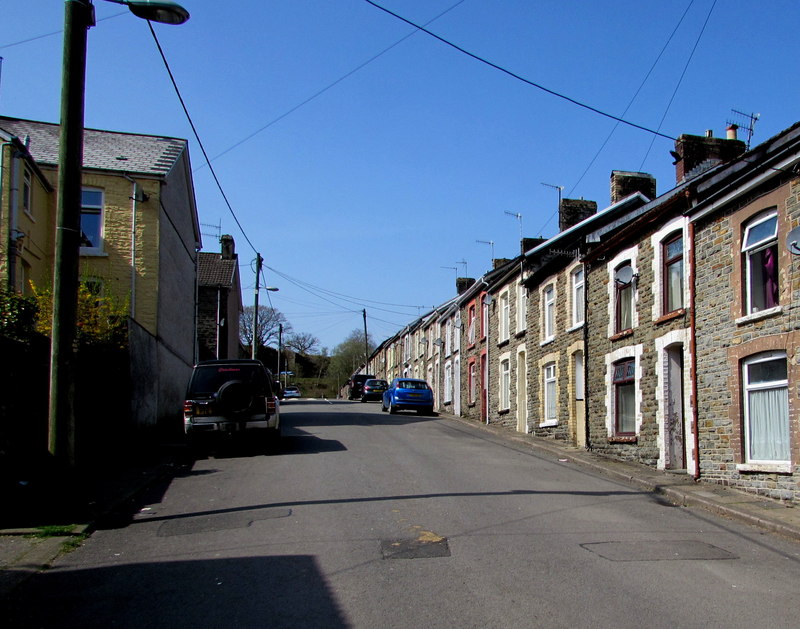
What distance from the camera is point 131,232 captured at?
70.6ft

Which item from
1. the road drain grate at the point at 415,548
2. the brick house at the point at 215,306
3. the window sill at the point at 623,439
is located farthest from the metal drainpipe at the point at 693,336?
the brick house at the point at 215,306

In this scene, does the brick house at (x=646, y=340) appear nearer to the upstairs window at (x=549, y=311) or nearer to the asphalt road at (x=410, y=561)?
the asphalt road at (x=410, y=561)

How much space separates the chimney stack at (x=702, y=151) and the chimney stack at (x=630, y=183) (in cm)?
542

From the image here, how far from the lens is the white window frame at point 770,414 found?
1163 centimetres

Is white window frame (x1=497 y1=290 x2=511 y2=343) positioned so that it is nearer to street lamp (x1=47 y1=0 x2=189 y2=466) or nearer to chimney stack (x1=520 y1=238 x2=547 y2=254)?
chimney stack (x1=520 y1=238 x2=547 y2=254)

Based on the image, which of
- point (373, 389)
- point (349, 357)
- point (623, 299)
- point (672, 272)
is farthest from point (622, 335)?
point (349, 357)

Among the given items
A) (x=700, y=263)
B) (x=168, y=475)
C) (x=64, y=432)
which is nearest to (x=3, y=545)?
(x=64, y=432)

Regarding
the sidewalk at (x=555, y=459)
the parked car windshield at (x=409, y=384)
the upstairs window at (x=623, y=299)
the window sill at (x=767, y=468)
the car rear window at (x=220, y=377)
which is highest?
the upstairs window at (x=623, y=299)

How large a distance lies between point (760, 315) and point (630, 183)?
15234mm

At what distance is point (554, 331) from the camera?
22922mm

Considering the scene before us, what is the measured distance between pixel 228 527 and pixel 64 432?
249 centimetres

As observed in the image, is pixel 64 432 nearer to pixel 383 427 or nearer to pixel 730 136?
pixel 383 427

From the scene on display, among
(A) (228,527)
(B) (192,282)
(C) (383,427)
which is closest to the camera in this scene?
(A) (228,527)

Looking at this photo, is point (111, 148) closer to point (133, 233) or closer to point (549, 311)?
point (133, 233)
